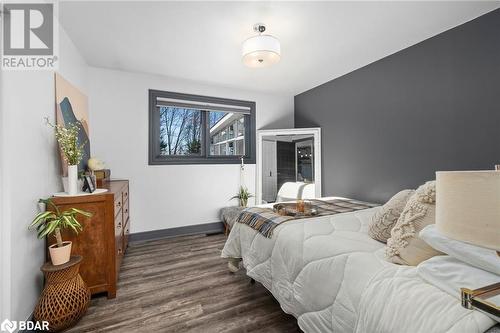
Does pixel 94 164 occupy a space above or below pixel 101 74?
below

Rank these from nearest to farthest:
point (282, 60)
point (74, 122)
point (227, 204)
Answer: point (74, 122) < point (282, 60) < point (227, 204)

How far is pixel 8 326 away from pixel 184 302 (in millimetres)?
1037

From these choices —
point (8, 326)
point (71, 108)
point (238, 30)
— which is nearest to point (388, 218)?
point (238, 30)

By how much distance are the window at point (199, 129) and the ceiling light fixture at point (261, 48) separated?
1.73 meters

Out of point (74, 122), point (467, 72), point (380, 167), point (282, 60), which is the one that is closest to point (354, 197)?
point (380, 167)

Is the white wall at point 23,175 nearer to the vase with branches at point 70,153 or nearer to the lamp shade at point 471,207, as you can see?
the vase with branches at point 70,153

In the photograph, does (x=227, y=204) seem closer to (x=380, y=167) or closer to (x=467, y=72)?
(x=380, y=167)

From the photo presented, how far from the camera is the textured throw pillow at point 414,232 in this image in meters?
1.03

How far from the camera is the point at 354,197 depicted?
324 centimetres

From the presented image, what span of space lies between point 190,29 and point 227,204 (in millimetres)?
2613

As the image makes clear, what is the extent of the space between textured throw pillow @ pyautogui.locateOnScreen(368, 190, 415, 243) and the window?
2754 mm

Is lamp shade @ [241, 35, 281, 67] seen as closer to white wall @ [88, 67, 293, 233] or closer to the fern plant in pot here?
white wall @ [88, 67, 293, 233]

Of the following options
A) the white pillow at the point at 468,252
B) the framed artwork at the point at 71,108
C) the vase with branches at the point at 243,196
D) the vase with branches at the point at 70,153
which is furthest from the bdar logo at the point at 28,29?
the vase with branches at the point at 243,196

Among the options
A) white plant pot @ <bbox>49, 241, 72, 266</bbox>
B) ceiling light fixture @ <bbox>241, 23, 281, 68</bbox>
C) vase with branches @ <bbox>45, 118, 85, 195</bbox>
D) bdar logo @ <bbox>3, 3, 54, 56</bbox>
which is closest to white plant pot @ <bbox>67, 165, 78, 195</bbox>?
vase with branches @ <bbox>45, 118, 85, 195</bbox>
